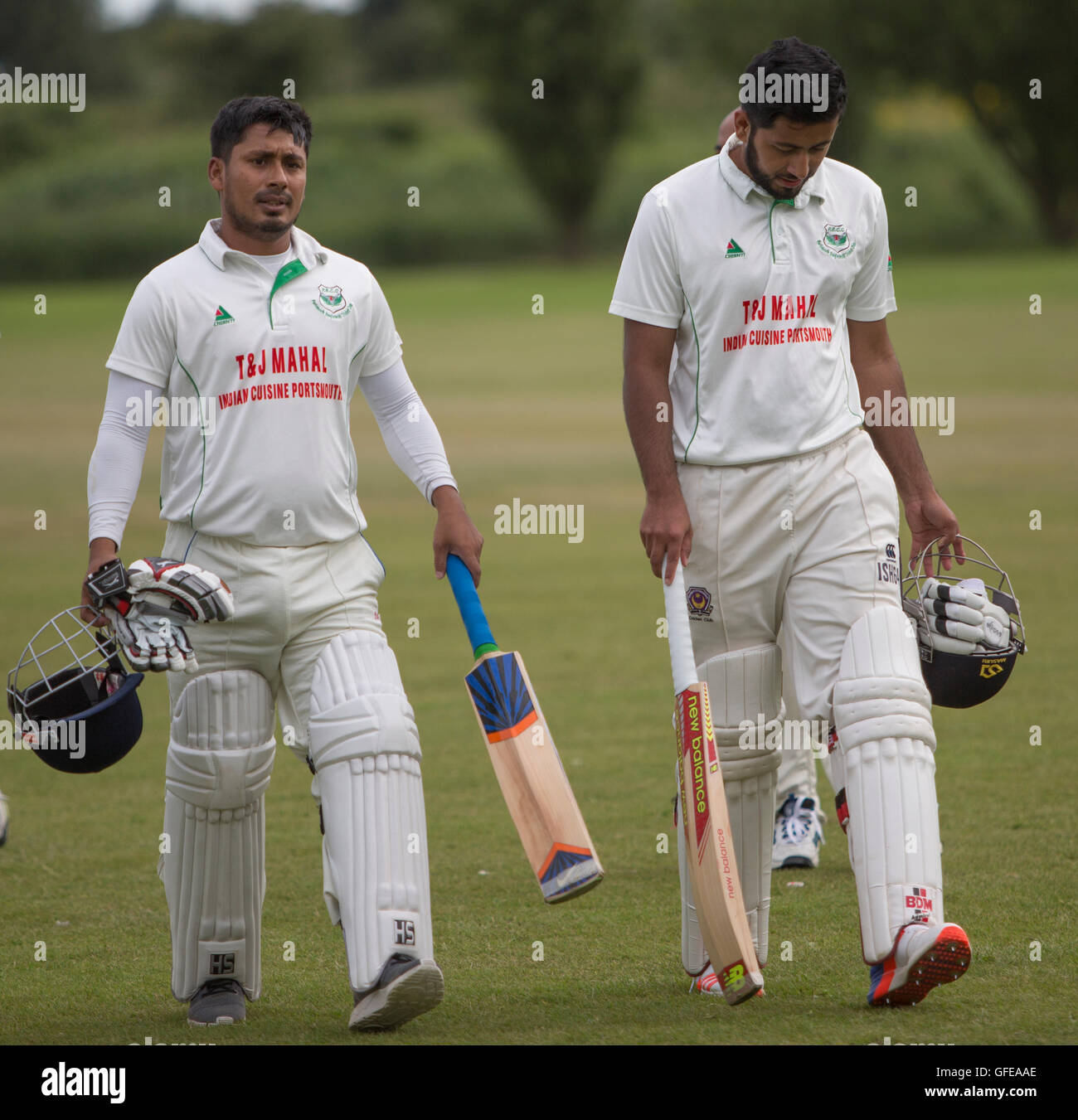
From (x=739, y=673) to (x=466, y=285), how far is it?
34.5m

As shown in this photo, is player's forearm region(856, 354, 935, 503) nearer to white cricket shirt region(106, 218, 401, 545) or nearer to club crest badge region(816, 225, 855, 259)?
club crest badge region(816, 225, 855, 259)

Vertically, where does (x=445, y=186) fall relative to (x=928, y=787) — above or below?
above

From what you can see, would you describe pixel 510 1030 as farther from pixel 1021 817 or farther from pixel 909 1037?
pixel 1021 817

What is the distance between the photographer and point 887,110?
49.7m

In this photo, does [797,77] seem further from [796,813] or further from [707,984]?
[796,813]

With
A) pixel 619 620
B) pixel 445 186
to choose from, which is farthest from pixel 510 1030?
pixel 445 186

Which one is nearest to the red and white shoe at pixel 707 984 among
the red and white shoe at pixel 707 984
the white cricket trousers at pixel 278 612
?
the red and white shoe at pixel 707 984

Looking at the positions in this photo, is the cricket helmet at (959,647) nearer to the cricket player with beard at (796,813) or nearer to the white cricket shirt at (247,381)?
the cricket player with beard at (796,813)

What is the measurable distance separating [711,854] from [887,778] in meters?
0.41

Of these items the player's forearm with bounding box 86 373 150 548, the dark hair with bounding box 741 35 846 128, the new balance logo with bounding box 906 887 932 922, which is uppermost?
the dark hair with bounding box 741 35 846 128

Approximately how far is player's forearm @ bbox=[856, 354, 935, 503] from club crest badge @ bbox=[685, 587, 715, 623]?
57cm

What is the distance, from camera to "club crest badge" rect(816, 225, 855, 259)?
12.6ft

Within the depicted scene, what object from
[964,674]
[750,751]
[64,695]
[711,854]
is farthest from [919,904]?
[64,695]

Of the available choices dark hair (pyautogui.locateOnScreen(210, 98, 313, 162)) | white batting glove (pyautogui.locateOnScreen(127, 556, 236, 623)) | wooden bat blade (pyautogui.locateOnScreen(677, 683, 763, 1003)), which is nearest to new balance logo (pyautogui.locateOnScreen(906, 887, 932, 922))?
wooden bat blade (pyautogui.locateOnScreen(677, 683, 763, 1003))
